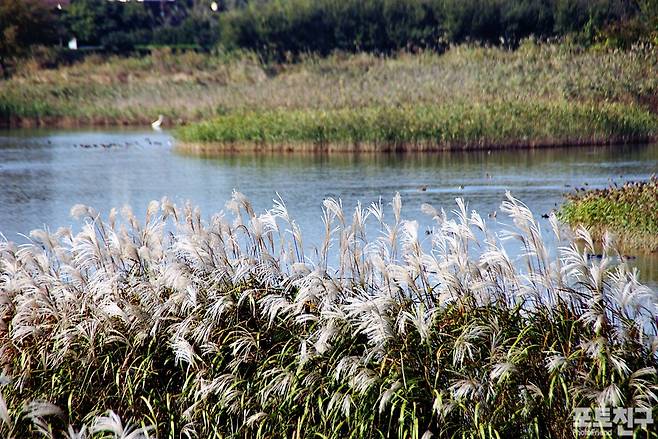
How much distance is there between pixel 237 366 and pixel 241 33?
1859 inches

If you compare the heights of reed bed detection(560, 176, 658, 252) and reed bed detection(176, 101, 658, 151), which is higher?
reed bed detection(560, 176, 658, 252)

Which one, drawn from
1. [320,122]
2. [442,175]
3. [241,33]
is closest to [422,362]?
[442,175]

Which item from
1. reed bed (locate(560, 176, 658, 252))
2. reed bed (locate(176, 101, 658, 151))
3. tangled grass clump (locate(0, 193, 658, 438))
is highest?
tangled grass clump (locate(0, 193, 658, 438))

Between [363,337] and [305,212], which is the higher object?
[363,337]

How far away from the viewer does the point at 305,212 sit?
18.0 meters

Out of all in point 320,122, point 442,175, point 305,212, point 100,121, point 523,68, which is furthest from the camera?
point 100,121

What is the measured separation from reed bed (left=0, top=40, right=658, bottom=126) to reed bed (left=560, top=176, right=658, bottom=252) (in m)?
15.4

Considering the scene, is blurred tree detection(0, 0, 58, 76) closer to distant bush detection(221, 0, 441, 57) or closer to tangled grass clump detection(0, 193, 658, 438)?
distant bush detection(221, 0, 441, 57)

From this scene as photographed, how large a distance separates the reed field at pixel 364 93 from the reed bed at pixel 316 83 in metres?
0.06

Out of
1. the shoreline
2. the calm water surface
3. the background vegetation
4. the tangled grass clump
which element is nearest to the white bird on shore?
the calm water surface

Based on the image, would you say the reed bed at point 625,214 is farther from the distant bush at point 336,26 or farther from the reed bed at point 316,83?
the distant bush at point 336,26

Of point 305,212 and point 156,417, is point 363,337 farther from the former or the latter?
point 305,212

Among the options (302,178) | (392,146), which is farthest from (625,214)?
(392,146)

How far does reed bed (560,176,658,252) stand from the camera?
1334cm
